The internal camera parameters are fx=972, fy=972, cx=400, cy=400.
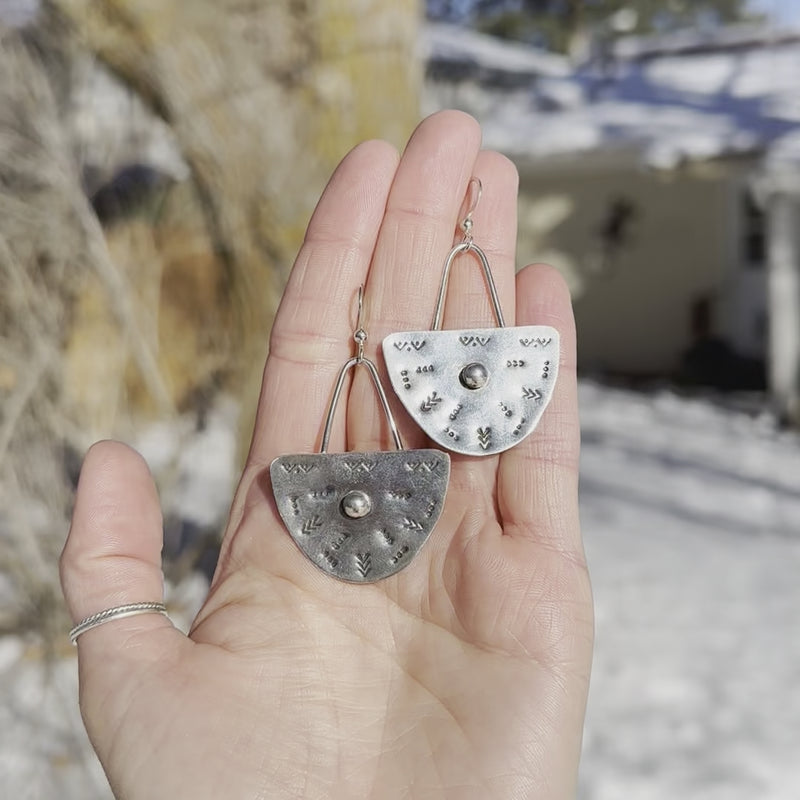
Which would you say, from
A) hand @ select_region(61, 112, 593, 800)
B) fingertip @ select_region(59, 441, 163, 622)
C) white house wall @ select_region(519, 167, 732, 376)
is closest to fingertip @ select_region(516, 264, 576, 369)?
hand @ select_region(61, 112, 593, 800)

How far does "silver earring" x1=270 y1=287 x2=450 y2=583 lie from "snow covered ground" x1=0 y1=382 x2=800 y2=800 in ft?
5.70

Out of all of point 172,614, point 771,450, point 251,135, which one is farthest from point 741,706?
point 771,450

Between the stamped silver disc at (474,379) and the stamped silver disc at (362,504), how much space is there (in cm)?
11

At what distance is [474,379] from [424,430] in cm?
17

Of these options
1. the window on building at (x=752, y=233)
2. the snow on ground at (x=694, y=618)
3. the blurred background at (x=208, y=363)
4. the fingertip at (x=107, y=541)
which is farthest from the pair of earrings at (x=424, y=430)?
the window on building at (x=752, y=233)

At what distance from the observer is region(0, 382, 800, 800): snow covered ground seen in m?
3.63

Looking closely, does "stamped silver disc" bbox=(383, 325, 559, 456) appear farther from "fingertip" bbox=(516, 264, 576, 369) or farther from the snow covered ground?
the snow covered ground

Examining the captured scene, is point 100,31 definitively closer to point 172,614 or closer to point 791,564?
point 172,614

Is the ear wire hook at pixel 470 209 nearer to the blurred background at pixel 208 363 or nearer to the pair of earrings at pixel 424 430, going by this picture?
the pair of earrings at pixel 424 430

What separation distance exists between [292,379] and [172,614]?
8.46 ft

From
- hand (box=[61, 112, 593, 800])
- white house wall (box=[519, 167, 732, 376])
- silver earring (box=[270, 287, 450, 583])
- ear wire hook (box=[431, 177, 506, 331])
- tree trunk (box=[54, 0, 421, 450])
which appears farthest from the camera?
white house wall (box=[519, 167, 732, 376])

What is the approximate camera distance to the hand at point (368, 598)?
176cm

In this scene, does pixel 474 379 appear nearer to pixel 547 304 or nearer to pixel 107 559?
pixel 547 304

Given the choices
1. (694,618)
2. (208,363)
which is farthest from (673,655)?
(208,363)
